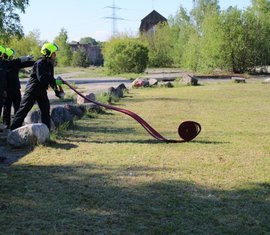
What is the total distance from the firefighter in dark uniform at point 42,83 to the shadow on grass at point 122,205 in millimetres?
2697

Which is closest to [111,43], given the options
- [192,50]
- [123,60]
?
[123,60]

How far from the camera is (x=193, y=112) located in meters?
14.0

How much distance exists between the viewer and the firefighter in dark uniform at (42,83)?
8.70 meters

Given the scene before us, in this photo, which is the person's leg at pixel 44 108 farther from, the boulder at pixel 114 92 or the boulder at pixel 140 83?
the boulder at pixel 140 83

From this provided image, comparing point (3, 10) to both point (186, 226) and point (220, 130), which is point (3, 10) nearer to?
point (220, 130)

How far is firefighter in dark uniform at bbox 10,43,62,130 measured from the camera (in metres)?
8.70

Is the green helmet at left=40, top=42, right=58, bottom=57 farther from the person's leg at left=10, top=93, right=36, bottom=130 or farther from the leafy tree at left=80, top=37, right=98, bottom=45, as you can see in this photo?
the leafy tree at left=80, top=37, right=98, bottom=45

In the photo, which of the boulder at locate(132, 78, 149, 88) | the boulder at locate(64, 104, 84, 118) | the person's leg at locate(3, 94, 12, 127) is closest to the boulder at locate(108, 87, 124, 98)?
the boulder at locate(64, 104, 84, 118)

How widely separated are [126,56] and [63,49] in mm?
35711

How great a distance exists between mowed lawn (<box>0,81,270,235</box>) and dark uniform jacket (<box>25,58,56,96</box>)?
3.51ft

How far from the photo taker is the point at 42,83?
883 cm

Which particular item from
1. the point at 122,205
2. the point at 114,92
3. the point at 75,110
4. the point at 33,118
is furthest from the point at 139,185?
the point at 114,92

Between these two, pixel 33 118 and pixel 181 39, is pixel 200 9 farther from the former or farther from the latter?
pixel 33 118

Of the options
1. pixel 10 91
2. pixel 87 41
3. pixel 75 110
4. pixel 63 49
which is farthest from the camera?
pixel 87 41
